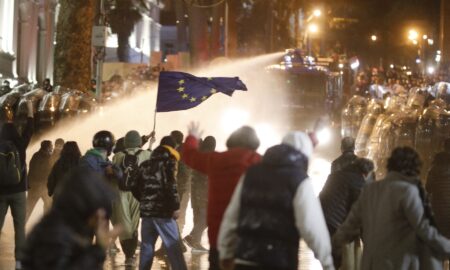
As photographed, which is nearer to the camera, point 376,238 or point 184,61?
point 376,238

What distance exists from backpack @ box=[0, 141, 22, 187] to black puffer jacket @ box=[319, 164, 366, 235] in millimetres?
3706

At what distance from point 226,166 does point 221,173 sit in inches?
2.8

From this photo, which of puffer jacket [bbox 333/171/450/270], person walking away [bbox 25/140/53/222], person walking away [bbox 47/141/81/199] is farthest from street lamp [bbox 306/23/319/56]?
puffer jacket [bbox 333/171/450/270]

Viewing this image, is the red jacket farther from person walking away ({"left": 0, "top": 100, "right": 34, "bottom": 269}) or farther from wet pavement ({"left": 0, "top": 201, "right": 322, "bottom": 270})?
wet pavement ({"left": 0, "top": 201, "right": 322, "bottom": 270})

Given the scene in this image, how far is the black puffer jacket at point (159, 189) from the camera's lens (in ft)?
35.3

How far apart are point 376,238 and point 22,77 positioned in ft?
103

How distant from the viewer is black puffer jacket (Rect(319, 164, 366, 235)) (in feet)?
32.7

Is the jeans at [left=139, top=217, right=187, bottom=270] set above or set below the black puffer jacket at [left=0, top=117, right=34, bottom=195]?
below

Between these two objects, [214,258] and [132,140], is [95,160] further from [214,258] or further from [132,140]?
[214,258]

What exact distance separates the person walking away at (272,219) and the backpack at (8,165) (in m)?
5.17

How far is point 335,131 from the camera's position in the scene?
110 ft

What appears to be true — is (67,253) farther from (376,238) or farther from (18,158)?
(18,158)

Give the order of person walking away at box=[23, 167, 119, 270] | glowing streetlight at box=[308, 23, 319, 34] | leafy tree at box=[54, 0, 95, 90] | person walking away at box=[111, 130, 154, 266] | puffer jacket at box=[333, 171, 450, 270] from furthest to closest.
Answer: glowing streetlight at box=[308, 23, 319, 34], leafy tree at box=[54, 0, 95, 90], person walking away at box=[111, 130, 154, 266], puffer jacket at box=[333, 171, 450, 270], person walking away at box=[23, 167, 119, 270]

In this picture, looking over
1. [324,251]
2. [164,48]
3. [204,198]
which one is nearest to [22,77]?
[204,198]
